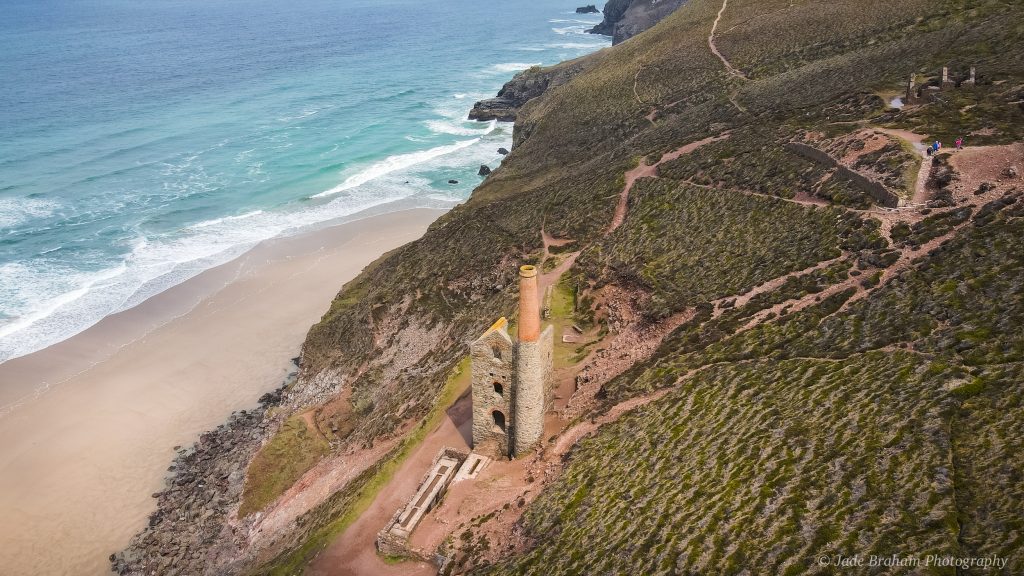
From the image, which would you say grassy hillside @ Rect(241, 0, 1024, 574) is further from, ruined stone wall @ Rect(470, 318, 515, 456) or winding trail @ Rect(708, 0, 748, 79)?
ruined stone wall @ Rect(470, 318, 515, 456)

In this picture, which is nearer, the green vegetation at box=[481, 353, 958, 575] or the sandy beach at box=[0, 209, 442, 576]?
the green vegetation at box=[481, 353, 958, 575]

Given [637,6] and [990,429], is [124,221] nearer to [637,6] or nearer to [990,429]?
[990,429]

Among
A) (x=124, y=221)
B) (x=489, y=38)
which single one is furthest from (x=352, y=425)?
(x=489, y=38)

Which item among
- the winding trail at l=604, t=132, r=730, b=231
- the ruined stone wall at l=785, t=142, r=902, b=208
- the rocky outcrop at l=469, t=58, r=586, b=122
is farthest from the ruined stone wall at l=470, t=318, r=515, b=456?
the rocky outcrop at l=469, t=58, r=586, b=122

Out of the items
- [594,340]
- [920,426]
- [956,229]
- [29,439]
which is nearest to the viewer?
[920,426]

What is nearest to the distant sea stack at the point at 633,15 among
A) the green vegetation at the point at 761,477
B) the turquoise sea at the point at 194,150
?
the turquoise sea at the point at 194,150

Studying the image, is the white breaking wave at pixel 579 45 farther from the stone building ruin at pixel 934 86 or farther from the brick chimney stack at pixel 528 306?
the brick chimney stack at pixel 528 306
